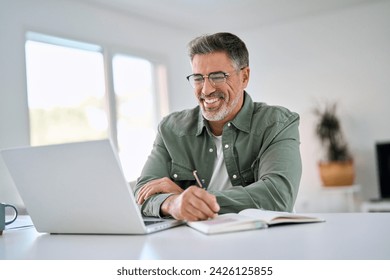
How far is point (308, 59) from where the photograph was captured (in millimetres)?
6426

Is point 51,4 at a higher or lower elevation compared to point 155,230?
higher

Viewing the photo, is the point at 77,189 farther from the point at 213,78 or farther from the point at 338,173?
the point at 338,173

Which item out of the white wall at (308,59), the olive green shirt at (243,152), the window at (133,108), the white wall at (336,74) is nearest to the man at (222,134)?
the olive green shirt at (243,152)

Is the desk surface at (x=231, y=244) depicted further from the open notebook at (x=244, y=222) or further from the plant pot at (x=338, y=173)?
the plant pot at (x=338, y=173)

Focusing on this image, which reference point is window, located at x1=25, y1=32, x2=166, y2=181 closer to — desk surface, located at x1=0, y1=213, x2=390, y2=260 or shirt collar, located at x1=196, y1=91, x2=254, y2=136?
shirt collar, located at x1=196, y1=91, x2=254, y2=136

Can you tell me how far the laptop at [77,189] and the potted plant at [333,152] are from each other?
4865mm

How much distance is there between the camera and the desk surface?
925 mm

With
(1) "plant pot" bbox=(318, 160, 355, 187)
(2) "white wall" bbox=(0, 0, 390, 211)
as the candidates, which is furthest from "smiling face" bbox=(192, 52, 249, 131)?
(1) "plant pot" bbox=(318, 160, 355, 187)

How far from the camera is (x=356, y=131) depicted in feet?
20.1

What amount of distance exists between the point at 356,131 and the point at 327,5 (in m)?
1.53

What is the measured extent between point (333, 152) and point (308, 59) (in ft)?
4.09

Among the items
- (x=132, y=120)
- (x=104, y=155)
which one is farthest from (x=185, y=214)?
(x=132, y=120)

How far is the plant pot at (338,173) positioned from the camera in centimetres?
591

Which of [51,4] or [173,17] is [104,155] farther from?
[173,17]
